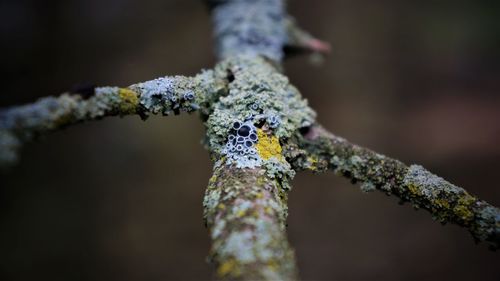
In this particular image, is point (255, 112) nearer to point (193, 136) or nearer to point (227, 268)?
point (227, 268)

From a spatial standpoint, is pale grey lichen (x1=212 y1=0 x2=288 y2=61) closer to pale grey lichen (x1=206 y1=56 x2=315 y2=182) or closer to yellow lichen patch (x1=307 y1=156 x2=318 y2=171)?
pale grey lichen (x1=206 y1=56 x2=315 y2=182)

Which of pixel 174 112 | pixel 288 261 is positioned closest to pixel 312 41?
pixel 174 112

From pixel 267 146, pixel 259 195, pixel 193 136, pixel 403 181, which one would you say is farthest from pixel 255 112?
pixel 193 136

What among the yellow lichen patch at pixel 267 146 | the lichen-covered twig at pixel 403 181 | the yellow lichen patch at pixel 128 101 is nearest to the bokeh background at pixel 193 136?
the lichen-covered twig at pixel 403 181

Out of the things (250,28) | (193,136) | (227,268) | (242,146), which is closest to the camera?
(227,268)

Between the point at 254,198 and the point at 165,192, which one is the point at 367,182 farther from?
the point at 165,192

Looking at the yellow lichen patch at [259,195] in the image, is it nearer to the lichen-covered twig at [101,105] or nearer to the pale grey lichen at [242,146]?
the pale grey lichen at [242,146]
